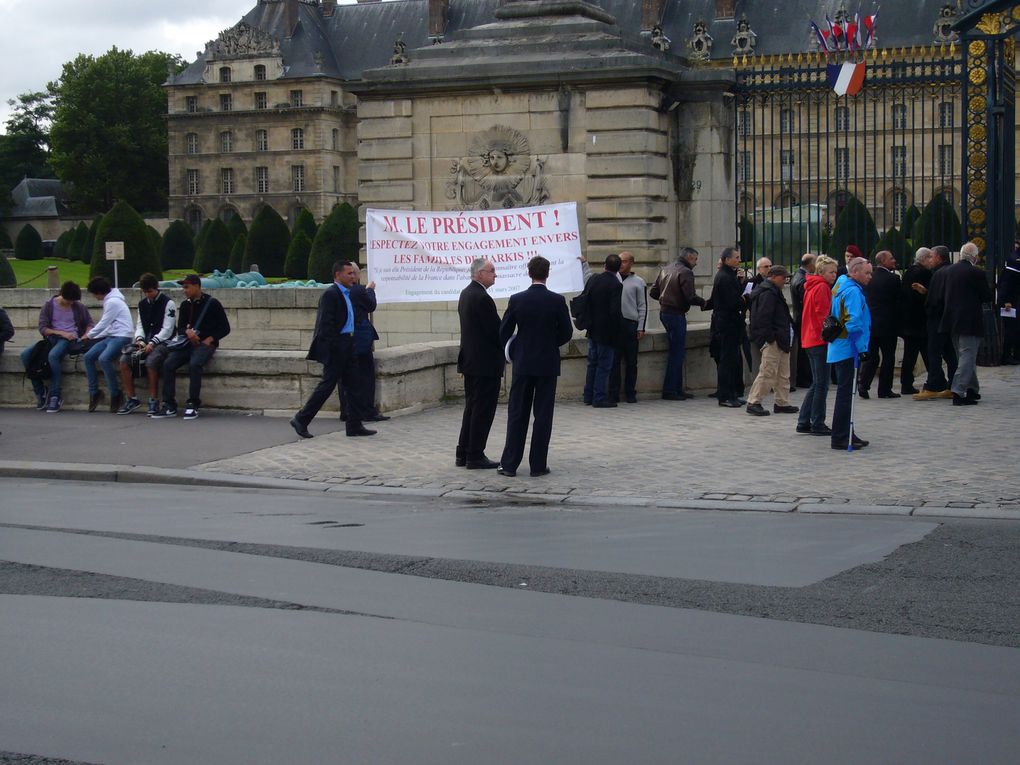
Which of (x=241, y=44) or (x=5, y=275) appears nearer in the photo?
(x=5, y=275)

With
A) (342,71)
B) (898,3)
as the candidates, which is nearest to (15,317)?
(898,3)

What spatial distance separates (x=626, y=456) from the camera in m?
12.1

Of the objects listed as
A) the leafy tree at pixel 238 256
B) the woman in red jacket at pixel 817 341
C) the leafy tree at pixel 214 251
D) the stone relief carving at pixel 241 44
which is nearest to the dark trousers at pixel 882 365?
the woman in red jacket at pixel 817 341

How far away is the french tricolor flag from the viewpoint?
17.9m

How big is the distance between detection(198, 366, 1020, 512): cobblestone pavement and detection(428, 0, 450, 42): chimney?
285 feet

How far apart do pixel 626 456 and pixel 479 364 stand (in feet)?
4.82

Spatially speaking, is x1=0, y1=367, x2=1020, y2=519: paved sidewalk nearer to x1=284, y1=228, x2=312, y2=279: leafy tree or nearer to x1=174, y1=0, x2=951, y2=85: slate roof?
x1=284, y1=228, x2=312, y2=279: leafy tree

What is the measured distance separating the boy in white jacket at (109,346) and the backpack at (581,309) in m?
4.61

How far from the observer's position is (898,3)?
269 ft

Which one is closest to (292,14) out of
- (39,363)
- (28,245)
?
(28,245)

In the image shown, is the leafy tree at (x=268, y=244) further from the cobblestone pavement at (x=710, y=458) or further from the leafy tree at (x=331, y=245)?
the cobblestone pavement at (x=710, y=458)

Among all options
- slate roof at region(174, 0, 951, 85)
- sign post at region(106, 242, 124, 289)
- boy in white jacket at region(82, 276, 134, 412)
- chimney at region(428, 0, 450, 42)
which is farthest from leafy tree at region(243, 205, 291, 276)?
boy in white jacket at region(82, 276, 134, 412)

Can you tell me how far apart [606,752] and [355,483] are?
653 centimetres

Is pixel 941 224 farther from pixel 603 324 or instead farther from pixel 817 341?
pixel 817 341
